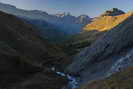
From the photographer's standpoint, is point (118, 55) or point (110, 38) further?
point (110, 38)

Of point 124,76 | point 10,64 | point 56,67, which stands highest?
point 124,76

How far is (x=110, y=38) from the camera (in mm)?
68312

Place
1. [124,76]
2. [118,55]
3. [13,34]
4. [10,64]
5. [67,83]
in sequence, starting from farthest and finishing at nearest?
[13,34]
[10,64]
[67,83]
[118,55]
[124,76]

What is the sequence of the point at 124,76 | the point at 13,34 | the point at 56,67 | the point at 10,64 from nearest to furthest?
1. the point at 124,76
2. the point at 10,64
3. the point at 56,67
4. the point at 13,34

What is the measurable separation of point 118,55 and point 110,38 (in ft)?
35.0

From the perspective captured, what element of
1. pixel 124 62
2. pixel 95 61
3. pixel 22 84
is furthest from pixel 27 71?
pixel 124 62

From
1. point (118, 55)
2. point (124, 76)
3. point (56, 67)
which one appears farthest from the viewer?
point (56, 67)

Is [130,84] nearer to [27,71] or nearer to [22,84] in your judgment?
[22,84]

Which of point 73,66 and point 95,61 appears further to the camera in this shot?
point 73,66

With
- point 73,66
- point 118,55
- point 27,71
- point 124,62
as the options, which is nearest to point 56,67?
point 73,66

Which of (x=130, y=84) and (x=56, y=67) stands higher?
(x=130, y=84)

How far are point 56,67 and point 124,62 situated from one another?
45.1 metres

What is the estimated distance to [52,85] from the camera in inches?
2389

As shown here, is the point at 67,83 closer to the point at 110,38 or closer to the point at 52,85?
the point at 52,85
